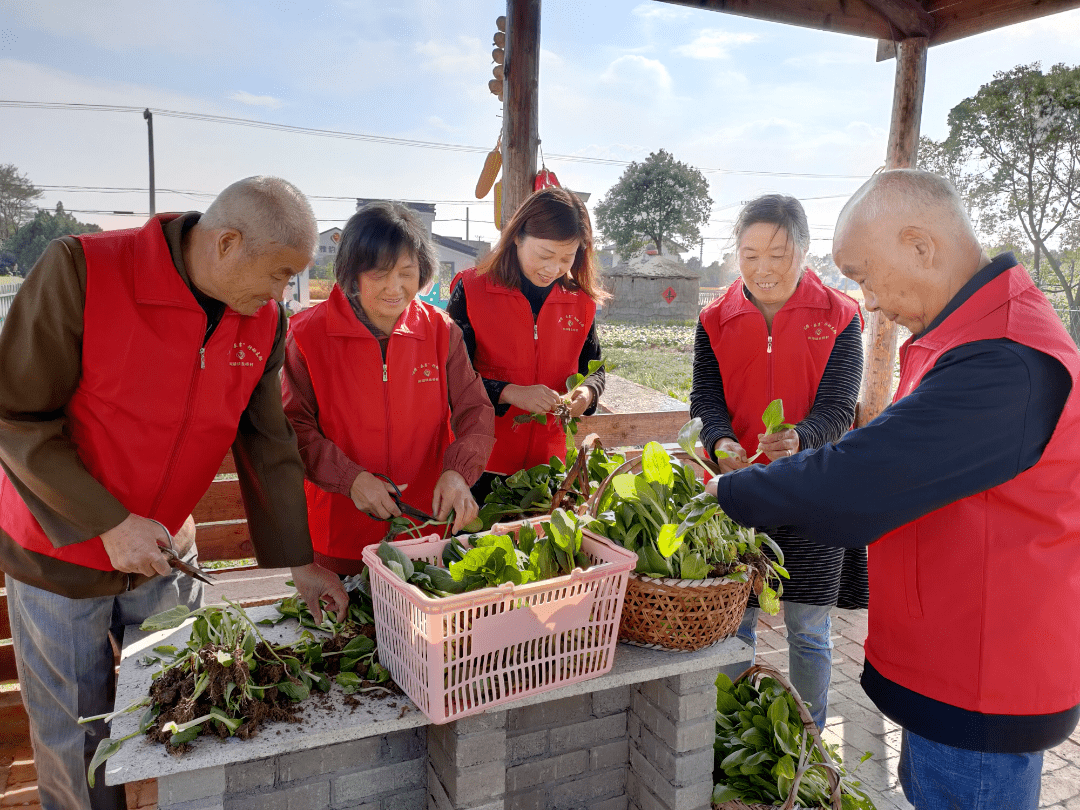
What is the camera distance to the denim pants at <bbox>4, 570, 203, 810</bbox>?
1.43 metres

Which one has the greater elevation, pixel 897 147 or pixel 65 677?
pixel 897 147

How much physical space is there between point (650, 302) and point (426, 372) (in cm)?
1331

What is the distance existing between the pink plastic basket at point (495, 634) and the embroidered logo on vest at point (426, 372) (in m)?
0.59

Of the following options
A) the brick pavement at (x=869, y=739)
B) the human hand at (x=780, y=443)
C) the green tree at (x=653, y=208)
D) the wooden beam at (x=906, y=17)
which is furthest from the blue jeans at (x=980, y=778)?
the green tree at (x=653, y=208)

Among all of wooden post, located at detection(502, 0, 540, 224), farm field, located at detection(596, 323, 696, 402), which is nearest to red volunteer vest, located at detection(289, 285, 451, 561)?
wooden post, located at detection(502, 0, 540, 224)

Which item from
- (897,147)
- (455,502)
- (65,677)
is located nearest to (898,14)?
(897,147)

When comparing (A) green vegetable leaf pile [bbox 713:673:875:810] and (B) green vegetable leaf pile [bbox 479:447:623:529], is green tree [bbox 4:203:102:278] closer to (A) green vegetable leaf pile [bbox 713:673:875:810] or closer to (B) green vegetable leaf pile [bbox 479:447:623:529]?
(B) green vegetable leaf pile [bbox 479:447:623:529]

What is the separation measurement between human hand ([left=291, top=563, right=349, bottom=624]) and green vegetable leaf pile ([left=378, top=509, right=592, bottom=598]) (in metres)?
0.29

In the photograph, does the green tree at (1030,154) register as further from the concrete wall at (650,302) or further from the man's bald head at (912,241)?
the concrete wall at (650,302)

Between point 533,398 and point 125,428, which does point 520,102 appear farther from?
point 125,428

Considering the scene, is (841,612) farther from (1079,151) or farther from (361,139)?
(361,139)

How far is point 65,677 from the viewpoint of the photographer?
145cm

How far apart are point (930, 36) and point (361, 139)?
365 inches

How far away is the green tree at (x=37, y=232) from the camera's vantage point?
600cm
